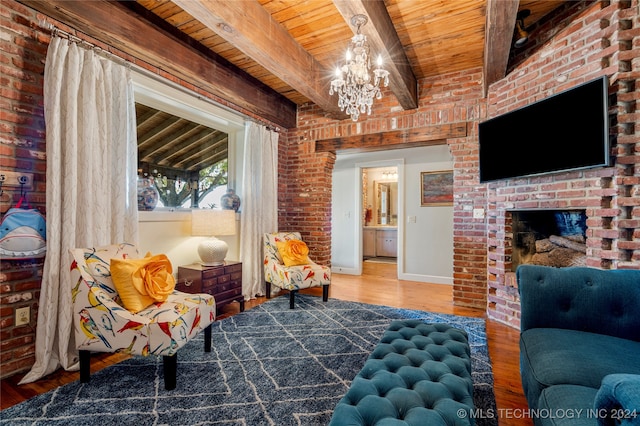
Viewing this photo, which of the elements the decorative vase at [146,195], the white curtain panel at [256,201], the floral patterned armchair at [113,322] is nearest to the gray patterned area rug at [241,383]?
the floral patterned armchair at [113,322]

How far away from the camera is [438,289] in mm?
4320

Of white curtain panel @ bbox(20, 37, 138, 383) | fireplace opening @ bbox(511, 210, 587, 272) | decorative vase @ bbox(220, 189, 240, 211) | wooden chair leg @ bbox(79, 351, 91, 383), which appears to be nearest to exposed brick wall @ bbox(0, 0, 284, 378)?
white curtain panel @ bbox(20, 37, 138, 383)

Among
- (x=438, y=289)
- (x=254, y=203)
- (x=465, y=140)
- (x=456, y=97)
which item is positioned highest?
(x=456, y=97)

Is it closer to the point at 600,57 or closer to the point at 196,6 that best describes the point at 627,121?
the point at 600,57

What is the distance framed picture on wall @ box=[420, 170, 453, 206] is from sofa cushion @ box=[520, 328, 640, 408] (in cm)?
334

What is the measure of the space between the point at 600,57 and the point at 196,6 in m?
2.92

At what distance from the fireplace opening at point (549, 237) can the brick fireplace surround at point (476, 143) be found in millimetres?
177

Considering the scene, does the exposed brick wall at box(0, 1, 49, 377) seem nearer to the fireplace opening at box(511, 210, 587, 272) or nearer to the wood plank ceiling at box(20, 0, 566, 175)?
the wood plank ceiling at box(20, 0, 566, 175)

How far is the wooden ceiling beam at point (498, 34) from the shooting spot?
6.46 feet

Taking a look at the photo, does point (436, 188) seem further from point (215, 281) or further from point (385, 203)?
point (215, 281)

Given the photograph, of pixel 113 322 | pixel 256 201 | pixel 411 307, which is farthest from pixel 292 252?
pixel 113 322

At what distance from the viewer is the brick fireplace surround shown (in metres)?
1.96

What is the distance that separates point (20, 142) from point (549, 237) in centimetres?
445

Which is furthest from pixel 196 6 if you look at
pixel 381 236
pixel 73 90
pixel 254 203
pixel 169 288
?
pixel 381 236
